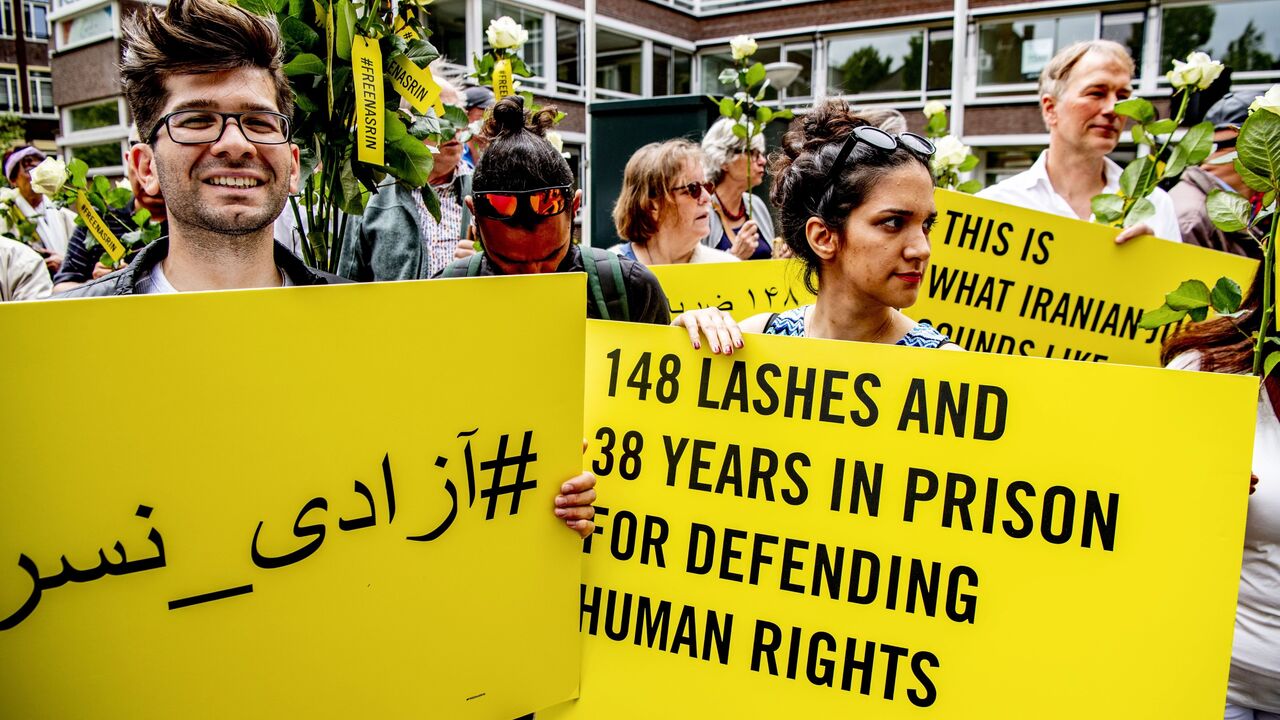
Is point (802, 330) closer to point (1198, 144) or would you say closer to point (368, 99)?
point (368, 99)

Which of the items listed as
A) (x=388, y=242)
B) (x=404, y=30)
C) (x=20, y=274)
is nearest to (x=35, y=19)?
(x=20, y=274)

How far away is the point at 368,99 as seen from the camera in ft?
5.67

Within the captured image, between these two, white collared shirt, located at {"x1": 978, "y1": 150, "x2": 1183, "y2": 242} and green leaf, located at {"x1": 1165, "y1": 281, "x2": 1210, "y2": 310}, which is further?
white collared shirt, located at {"x1": 978, "y1": 150, "x2": 1183, "y2": 242}

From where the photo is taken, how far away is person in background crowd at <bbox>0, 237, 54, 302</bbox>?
3.47 meters

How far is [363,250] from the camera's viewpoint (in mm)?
2920

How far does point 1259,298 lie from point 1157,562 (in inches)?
33.2

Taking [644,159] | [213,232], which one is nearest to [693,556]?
[213,232]

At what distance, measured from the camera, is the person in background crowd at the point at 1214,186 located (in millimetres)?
3441

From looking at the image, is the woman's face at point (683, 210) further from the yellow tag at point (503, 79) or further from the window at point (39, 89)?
the window at point (39, 89)

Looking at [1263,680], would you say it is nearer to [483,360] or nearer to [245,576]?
[483,360]

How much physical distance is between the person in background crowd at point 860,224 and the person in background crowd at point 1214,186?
222 cm

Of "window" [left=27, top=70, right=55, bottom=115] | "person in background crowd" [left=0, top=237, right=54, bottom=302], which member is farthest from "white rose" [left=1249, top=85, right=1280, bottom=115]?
"window" [left=27, top=70, right=55, bottom=115]

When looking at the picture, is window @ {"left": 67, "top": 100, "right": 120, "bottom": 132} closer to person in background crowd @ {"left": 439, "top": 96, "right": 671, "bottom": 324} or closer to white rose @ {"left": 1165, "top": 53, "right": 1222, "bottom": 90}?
person in background crowd @ {"left": 439, "top": 96, "right": 671, "bottom": 324}

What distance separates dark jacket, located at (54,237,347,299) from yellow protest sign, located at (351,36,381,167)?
0.26m
